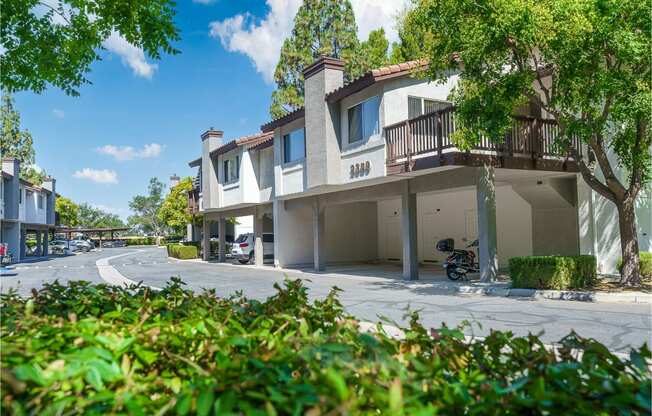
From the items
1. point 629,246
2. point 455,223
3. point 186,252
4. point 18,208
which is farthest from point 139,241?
point 629,246

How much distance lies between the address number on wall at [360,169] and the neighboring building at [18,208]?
77.5ft

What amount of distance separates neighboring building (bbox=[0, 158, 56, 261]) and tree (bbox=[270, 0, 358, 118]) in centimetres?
1928

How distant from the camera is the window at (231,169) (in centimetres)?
2709

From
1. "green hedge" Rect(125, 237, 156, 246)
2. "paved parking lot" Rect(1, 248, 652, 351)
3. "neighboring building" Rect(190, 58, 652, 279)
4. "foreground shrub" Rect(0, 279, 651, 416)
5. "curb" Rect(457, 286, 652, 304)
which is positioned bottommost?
"paved parking lot" Rect(1, 248, 652, 351)

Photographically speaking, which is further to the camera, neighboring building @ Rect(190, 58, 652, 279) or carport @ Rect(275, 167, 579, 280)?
carport @ Rect(275, 167, 579, 280)

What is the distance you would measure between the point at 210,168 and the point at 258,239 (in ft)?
18.3

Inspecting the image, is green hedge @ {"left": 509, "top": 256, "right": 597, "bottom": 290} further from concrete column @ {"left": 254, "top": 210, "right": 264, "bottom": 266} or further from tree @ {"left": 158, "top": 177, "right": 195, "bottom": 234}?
tree @ {"left": 158, "top": 177, "right": 195, "bottom": 234}

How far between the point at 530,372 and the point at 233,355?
1212 mm

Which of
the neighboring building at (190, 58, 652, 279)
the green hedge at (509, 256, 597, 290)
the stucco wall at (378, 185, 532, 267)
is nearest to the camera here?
the green hedge at (509, 256, 597, 290)

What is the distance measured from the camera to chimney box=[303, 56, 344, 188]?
1805 centimetres

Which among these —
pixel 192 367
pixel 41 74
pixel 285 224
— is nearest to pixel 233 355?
pixel 192 367

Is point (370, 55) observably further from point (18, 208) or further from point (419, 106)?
point (18, 208)

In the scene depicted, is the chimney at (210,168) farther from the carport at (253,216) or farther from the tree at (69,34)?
the tree at (69,34)

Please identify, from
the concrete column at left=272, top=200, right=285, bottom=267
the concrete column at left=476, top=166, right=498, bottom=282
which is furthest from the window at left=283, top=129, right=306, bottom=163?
the concrete column at left=476, top=166, right=498, bottom=282
